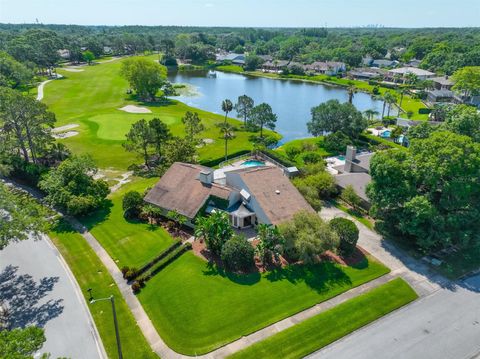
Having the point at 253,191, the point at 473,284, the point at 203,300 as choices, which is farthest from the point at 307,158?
the point at 203,300

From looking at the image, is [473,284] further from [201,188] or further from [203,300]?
[201,188]

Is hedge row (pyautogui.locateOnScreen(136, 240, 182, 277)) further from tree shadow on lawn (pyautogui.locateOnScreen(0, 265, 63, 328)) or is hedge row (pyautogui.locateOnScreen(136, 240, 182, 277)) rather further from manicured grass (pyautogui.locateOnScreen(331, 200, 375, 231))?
manicured grass (pyautogui.locateOnScreen(331, 200, 375, 231))

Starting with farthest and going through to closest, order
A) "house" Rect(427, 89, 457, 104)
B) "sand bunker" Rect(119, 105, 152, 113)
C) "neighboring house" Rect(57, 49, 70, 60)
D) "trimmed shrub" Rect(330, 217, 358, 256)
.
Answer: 1. "neighboring house" Rect(57, 49, 70, 60)
2. "house" Rect(427, 89, 457, 104)
3. "sand bunker" Rect(119, 105, 152, 113)
4. "trimmed shrub" Rect(330, 217, 358, 256)

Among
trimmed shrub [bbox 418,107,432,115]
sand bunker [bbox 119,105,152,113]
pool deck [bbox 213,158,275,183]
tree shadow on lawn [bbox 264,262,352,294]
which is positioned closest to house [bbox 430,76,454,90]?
trimmed shrub [bbox 418,107,432,115]

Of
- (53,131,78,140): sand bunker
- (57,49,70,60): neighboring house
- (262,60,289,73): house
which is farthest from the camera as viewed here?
(57,49,70,60): neighboring house

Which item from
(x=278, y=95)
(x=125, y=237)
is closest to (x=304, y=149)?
(x=125, y=237)
